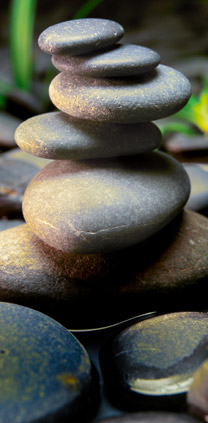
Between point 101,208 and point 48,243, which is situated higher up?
point 101,208

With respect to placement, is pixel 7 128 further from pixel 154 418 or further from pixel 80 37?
pixel 154 418

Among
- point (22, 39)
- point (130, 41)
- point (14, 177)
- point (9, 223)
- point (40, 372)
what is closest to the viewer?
point (40, 372)

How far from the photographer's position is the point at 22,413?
142 cm

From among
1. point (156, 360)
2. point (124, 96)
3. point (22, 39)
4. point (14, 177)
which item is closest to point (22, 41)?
point (22, 39)

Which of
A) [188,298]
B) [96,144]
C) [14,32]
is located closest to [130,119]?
[96,144]

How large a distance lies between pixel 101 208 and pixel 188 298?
59 centimetres

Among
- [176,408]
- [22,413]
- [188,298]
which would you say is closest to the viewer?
[22,413]

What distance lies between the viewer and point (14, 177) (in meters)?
3.21

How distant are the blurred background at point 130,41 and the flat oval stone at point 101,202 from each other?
72 cm

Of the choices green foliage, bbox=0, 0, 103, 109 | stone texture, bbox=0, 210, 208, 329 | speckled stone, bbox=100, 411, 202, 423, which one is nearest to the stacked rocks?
stone texture, bbox=0, 210, 208, 329

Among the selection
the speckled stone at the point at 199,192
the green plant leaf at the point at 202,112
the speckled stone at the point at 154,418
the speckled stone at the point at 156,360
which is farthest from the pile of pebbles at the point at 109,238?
the green plant leaf at the point at 202,112

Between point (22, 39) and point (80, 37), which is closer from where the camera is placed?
point (80, 37)

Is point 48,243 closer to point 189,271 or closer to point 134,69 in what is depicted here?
point 189,271

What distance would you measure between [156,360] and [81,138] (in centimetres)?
91
